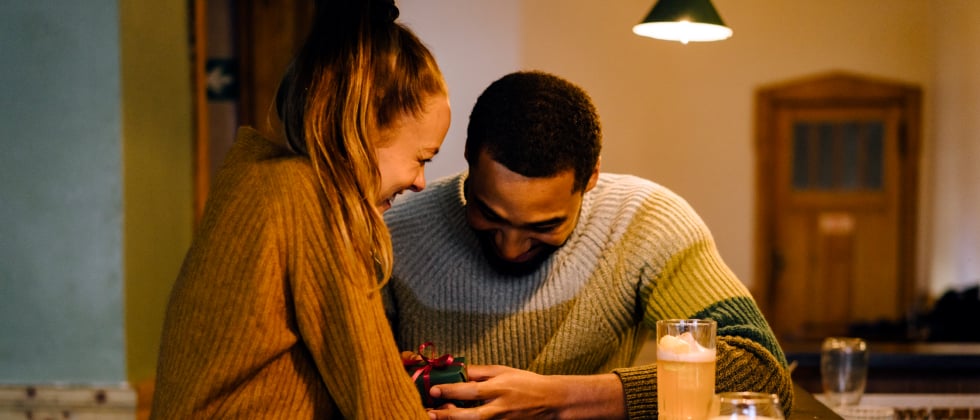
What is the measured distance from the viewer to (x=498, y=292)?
5.86 feet

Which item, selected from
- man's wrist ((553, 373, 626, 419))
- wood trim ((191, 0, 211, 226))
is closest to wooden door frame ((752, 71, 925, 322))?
wood trim ((191, 0, 211, 226))

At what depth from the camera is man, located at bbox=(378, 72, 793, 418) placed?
155cm

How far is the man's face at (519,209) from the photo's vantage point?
1.58 metres

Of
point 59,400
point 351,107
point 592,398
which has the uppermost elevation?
point 351,107


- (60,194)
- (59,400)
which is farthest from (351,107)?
(59,400)

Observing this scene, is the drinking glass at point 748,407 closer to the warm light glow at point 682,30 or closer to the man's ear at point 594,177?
the man's ear at point 594,177

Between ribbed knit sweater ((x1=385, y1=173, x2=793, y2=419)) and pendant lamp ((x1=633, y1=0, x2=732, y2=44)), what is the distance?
0.56 metres

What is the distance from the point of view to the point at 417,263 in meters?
1.82

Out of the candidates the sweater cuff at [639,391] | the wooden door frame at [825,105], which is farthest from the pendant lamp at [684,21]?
the wooden door frame at [825,105]

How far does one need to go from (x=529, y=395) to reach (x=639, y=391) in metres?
0.21

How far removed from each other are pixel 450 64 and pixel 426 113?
11.4 feet

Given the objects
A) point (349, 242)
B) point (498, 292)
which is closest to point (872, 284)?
point (498, 292)

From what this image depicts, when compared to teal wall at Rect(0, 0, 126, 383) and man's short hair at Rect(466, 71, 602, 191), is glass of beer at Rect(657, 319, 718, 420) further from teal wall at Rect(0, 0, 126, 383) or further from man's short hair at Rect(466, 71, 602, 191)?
teal wall at Rect(0, 0, 126, 383)

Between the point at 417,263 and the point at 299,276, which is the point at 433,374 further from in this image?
the point at 417,263
